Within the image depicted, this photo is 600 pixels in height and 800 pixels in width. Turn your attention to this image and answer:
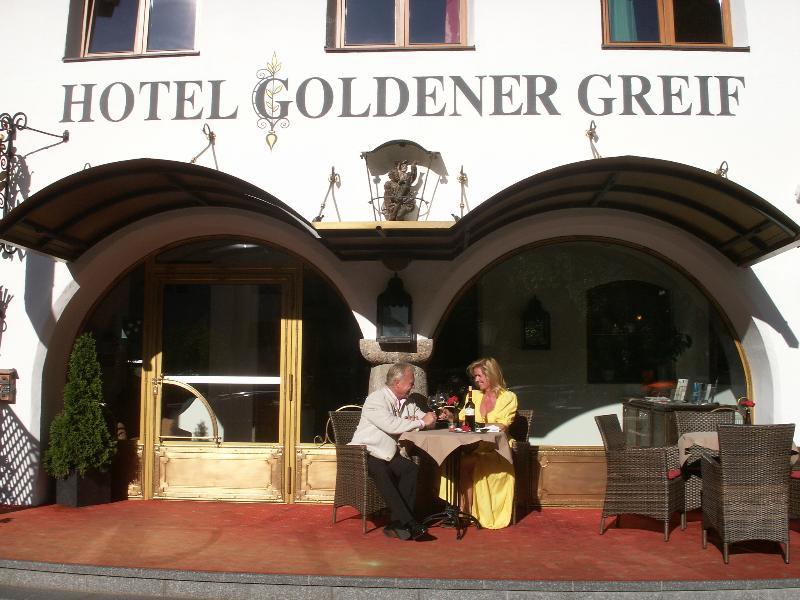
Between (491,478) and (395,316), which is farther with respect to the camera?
(395,316)

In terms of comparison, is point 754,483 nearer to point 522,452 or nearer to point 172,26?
point 522,452

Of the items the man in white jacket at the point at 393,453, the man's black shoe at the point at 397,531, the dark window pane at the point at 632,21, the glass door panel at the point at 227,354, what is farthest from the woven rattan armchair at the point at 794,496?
the glass door panel at the point at 227,354

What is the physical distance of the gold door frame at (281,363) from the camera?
8164 mm

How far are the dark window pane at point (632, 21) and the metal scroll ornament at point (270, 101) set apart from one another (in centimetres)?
328

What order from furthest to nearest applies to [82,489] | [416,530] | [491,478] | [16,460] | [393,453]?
[16,460], [82,489], [491,478], [393,453], [416,530]

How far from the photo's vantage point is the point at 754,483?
575 cm

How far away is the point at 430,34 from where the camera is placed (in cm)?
810

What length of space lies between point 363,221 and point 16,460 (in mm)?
4098

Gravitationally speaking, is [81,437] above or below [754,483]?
above

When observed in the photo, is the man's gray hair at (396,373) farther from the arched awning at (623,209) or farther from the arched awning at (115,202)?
the arched awning at (115,202)

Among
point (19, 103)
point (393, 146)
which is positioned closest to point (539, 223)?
point (393, 146)

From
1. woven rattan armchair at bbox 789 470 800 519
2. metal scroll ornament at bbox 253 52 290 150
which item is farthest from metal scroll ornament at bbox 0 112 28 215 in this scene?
woven rattan armchair at bbox 789 470 800 519

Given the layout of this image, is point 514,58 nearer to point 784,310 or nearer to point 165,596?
point 784,310

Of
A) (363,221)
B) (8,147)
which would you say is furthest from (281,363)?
(8,147)
